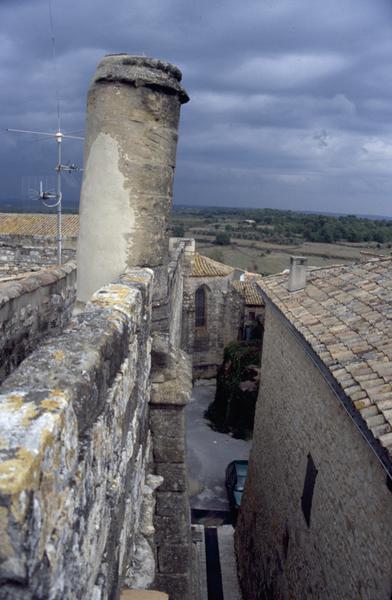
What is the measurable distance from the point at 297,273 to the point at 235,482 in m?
6.45

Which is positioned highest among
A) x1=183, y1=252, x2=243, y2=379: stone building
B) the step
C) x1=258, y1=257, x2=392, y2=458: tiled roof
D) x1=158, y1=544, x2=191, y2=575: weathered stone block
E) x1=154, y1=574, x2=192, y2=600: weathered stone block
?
x1=258, y1=257, x2=392, y2=458: tiled roof

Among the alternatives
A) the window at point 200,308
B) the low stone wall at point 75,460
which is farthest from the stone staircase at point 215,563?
the window at point 200,308

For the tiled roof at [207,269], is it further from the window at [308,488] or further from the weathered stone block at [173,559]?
the weathered stone block at [173,559]

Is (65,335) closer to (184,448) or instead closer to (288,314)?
(184,448)

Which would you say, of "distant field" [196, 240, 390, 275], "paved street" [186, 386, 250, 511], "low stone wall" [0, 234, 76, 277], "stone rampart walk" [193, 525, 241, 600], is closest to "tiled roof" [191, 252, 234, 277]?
"paved street" [186, 386, 250, 511]

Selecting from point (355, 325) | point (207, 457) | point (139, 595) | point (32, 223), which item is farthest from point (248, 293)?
point (139, 595)

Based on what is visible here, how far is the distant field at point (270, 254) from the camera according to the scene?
55.2 meters

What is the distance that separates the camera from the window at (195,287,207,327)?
24.8m

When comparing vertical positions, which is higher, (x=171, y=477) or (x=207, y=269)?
(x=171, y=477)

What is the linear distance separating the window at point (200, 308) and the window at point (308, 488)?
17.8m

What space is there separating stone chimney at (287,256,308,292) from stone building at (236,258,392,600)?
0.19 metres

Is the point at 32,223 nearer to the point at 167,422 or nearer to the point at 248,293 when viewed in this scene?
the point at 248,293

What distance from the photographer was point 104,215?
4406 mm

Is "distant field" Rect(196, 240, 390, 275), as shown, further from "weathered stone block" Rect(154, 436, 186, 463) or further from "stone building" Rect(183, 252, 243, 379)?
"weathered stone block" Rect(154, 436, 186, 463)
